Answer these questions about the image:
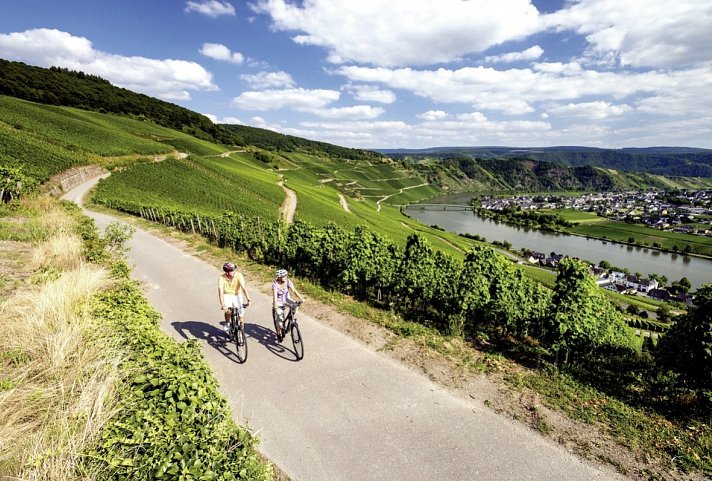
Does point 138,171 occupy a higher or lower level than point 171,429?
lower

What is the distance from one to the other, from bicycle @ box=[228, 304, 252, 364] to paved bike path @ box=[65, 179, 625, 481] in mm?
234

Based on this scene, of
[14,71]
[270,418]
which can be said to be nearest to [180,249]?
[270,418]

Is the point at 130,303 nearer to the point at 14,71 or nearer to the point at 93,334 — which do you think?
the point at 93,334

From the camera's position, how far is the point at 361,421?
7.30m

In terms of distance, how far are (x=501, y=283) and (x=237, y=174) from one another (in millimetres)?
77105

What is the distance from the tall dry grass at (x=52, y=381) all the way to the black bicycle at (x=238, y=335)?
337cm

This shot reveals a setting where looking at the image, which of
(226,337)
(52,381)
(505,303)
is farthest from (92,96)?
(505,303)

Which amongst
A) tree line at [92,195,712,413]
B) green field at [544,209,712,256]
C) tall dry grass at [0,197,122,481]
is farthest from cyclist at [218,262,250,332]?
green field at [544,209,712,256]

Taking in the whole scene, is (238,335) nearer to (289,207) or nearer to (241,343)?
(241,343)

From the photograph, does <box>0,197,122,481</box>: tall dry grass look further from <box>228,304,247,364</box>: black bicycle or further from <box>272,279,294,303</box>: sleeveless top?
<box>272,279,294,303</box>: sleeveless top

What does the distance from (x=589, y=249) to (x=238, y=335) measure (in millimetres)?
157090

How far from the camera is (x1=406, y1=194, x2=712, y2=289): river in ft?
368

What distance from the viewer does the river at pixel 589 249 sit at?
112188 millimetres

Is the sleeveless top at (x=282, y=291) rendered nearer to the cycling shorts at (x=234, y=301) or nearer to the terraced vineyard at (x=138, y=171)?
the cycling shorts at (x=234, y=301)
